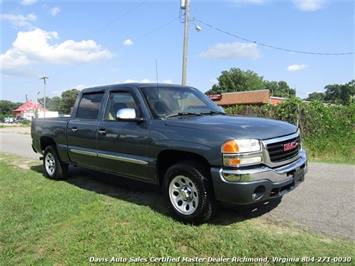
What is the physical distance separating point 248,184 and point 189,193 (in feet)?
2.76

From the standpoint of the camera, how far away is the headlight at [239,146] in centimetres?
360

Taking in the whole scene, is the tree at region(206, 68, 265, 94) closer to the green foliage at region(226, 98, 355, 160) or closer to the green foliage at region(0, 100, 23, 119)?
the green foliage at region(226, 98, 355, 160)

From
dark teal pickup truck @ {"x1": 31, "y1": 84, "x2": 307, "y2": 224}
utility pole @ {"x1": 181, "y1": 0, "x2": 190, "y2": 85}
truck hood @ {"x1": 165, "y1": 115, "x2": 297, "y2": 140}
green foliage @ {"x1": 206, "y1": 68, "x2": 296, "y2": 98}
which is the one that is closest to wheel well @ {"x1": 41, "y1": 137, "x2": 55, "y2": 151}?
dark teal pickup truck @ {"x1": 31, "y1": 84, "x2": 307, "y2": 224}

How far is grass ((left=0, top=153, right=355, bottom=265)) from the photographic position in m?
3.29

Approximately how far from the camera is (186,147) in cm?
397

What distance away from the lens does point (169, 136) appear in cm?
420

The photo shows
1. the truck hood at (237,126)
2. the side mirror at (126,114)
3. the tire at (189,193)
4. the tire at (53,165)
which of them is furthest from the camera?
the tire at (53,165)

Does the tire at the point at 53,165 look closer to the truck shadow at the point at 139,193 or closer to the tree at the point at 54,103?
the truck shadow at the point at 139,193

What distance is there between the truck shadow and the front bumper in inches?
23.8

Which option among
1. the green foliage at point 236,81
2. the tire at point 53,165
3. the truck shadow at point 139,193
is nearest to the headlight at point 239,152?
the truck shadow at point 139,193

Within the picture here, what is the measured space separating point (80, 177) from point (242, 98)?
122ft

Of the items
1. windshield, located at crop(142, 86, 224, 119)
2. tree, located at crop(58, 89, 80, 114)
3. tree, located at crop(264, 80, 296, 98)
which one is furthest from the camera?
tree, located at crop(58, 89, 80, 114)

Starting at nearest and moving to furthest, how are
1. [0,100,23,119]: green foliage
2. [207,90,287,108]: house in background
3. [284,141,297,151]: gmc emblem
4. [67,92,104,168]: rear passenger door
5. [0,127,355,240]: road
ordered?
[0,127,355,240]: road < [284,141,297,151]: gmc emblem < [67,92,104,168]: rear passenger door < [207,90,287,108]: house in background < [0,100,23,119]: green foliage

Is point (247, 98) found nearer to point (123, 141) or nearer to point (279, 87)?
point (123, 141)
